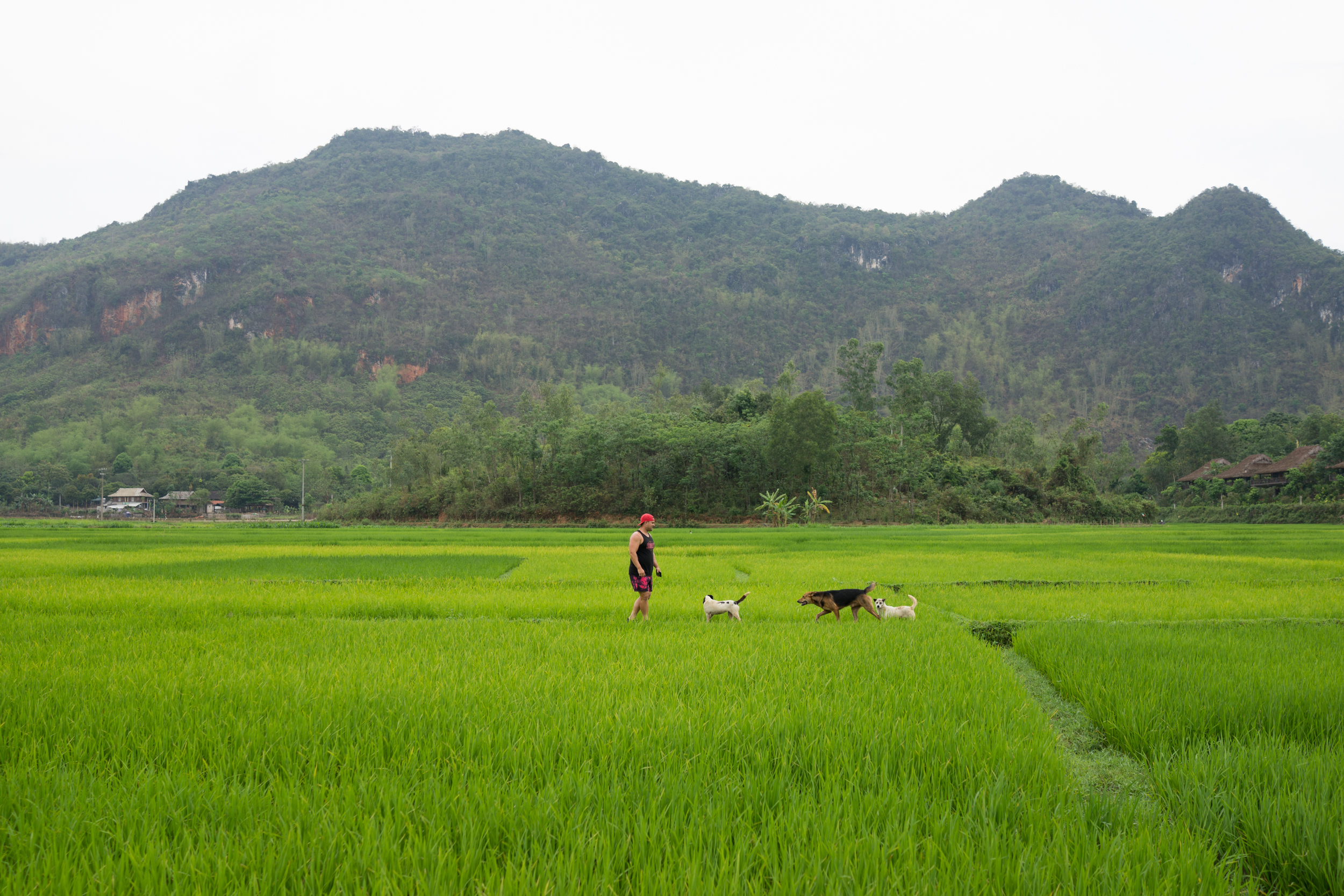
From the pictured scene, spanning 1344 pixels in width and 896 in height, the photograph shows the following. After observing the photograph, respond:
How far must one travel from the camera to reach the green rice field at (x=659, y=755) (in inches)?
95.5

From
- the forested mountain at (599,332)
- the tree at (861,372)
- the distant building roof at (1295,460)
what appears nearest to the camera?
the distant building roof at (1295,460)

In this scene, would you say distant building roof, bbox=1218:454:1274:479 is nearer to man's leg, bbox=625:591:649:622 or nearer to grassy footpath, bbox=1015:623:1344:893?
grassy footpath, bbox=1015:623:1344:893

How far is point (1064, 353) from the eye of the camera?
147750 millimetres

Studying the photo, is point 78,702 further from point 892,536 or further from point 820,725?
point 892,536

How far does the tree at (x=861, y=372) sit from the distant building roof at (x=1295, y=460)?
32926mm

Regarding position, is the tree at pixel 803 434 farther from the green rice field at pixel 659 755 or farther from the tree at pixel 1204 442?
the tree at pixel 1204 442

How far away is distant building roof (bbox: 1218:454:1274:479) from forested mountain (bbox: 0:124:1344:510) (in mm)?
53746

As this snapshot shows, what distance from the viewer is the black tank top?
8617mm

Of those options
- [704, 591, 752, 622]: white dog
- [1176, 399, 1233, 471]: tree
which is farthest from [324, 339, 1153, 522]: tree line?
[704, 591, 752, 622]: white dog

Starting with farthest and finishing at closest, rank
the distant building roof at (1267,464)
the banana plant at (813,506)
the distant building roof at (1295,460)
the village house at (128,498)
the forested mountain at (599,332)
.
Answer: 1. the forested mountain at (599,332)
2. the village house at (128,498)
3. the distant building roof at (1267,464)
4. the distant building roof at (1295,460)
5. the banana plant at (813,506)

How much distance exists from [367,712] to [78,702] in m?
2.08

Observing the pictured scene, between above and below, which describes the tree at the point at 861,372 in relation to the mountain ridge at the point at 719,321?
below

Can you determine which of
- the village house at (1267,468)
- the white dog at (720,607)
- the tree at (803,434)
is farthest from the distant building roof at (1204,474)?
the white dog at (720,607)

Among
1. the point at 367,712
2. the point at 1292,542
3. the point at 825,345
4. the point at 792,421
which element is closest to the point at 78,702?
the point at 367,712
